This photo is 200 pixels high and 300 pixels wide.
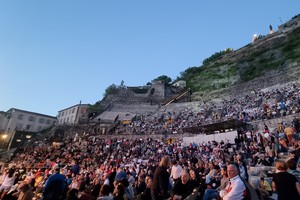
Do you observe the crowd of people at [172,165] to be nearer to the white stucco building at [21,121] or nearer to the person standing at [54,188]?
the person standing at [54,188]

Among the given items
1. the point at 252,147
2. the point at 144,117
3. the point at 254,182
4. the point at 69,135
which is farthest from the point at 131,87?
the point at 254,182

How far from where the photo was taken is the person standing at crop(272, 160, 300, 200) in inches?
124

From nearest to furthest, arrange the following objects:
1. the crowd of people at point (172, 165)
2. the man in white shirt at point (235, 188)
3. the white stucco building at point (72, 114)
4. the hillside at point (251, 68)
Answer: the man in white shirt at point (235, 188)
the crowd of people at point (172, 165)
the hillside at point (251, 68)
the white stucco building at point (72, 114)

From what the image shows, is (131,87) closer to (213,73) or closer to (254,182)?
(213,73)

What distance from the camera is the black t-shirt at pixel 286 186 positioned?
3.15 m

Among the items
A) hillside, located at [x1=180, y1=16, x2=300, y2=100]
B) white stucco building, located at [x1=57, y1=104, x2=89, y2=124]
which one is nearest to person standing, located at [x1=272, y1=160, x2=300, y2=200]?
hillside, located at [x1=180, y1=16, x2=300, y2=100]

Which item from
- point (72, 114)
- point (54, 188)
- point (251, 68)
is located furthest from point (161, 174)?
point (72, 114)

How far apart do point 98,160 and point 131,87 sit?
32958 mm

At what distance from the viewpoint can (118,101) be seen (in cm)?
4666

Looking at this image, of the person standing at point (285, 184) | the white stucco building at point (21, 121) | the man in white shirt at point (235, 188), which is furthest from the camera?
the white stucco building at point (21, 121)

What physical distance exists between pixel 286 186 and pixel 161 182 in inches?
86.4

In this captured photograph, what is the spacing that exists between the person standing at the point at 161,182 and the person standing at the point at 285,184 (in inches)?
77.9

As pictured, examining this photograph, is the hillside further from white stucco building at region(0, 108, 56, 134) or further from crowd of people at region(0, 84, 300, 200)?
white stucco building at region(0, 108, 56, 134)

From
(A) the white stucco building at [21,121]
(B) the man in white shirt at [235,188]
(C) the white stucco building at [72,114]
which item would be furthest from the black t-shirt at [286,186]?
(A) the white stucco building at [21,121]
